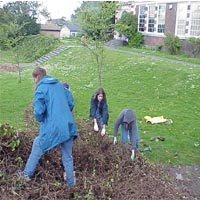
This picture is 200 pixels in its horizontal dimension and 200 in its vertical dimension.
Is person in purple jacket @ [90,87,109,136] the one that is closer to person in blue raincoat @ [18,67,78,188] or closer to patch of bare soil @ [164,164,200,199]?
patch of bare soil @ [164,164,200,199]

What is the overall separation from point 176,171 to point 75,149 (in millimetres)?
2322

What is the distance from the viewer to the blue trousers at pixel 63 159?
409 cm

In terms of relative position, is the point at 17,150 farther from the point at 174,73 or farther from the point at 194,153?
the point at 174,73

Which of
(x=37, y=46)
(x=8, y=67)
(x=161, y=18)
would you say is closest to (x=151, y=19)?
(x=161, y=18)

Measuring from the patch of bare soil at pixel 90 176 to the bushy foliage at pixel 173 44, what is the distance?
55.2 ft

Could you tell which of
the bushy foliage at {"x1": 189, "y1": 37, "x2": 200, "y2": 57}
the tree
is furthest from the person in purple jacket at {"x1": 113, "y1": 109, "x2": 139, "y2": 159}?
the bushy foliage at {"x1": 189, "y1": 37, "x2": 200, "y2": 57}

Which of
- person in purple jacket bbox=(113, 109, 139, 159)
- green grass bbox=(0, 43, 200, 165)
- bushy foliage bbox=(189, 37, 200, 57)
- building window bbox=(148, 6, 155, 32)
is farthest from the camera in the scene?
building window bbox=(148, 6, 155, 32)

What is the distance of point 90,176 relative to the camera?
14.9ft

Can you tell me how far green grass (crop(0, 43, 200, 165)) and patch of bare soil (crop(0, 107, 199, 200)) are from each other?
1.74m

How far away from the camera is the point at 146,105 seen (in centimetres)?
1134

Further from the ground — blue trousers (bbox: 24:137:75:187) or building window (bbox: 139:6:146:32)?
building window (bbox: 139:6:146:32)

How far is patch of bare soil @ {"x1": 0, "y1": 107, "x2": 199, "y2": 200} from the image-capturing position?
159 inches

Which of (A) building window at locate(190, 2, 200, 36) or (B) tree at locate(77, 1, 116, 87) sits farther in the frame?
(A) building window at locate(190, 2, 200, 36)

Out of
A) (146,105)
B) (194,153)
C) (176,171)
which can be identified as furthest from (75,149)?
(146,105)
